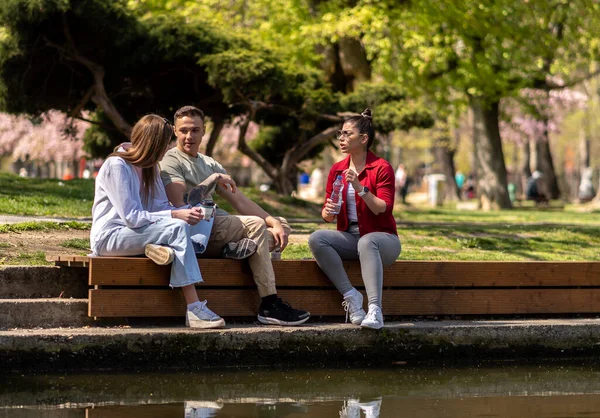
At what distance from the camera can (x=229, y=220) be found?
7625 millimetres

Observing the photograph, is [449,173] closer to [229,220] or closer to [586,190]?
[586,190]

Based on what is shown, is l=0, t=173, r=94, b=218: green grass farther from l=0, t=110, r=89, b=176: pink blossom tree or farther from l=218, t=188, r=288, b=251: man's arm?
l=0, t=110, r=89, b=176: pink blossom tree

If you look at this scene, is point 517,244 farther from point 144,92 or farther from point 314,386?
point 144,92

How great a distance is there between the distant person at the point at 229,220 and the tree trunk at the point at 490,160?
991 inches

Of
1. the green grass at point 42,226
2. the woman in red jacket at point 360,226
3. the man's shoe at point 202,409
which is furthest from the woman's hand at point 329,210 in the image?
the green grass at point 42,226

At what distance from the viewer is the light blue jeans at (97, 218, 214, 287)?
7172 mm

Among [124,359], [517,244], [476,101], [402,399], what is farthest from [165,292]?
[476,101]

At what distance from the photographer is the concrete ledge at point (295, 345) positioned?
6953mm

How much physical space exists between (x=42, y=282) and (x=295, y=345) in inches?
69.4

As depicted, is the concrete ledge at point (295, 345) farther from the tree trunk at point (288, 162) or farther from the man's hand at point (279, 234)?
the tree trunk at point (288, 162)

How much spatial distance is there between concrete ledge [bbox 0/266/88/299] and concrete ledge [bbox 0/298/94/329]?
0.29m

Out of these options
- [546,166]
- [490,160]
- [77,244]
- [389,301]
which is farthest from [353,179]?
[546,166]

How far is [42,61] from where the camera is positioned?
62.6 feet

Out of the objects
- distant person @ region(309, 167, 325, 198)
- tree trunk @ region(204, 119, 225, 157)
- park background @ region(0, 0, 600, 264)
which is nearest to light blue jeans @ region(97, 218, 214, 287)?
park background @ region(0, 0, 600, 264)
